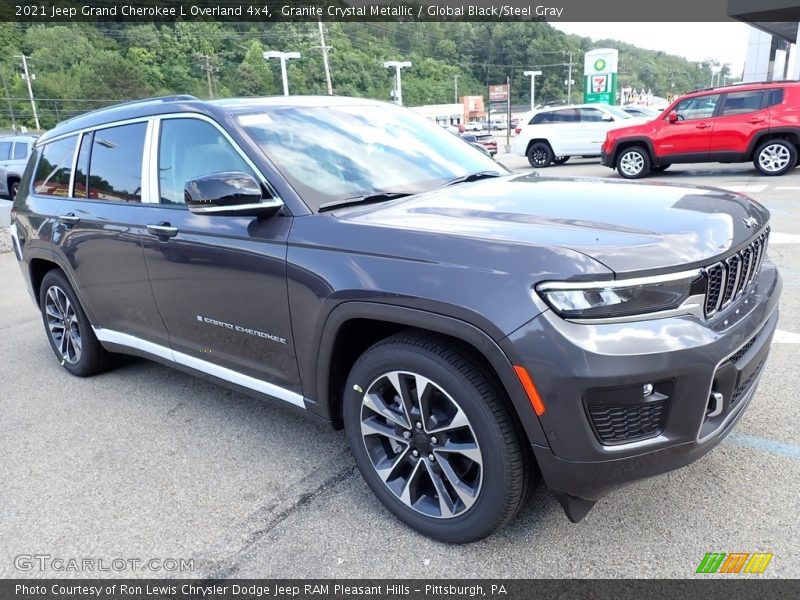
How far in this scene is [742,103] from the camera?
12.5 meters

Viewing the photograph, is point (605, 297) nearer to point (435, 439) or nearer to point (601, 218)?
point (601, 218)

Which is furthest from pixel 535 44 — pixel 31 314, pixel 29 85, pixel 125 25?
pixel 31 314

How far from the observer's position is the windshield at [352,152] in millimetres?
2891

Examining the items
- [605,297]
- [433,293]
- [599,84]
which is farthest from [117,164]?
[599,84]

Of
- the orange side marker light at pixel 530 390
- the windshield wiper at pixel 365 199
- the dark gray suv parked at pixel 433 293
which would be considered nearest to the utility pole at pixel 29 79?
the dark gray suv parked at pixel 433 293

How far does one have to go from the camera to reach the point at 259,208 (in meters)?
2.70

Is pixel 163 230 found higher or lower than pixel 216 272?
higher

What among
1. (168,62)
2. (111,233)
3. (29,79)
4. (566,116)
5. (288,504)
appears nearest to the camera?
(288,504)

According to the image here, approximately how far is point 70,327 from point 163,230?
1.85 meters

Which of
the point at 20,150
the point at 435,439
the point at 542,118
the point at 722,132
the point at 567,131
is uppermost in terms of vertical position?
the point at 20,150

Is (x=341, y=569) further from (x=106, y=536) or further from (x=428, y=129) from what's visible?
(x=428, y=129)

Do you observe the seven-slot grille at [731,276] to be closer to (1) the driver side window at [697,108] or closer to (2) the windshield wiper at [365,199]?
(2) the windshield wiper at [365,199]

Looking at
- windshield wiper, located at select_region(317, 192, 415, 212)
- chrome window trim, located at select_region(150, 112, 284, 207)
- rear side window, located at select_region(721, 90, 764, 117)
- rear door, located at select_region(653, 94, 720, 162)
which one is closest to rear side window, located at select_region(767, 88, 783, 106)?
rear side window, located at select_region(721, 90, 764, 117)

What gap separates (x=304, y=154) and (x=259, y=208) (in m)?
0.45
